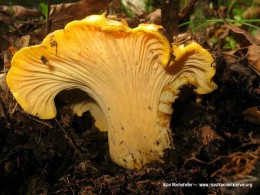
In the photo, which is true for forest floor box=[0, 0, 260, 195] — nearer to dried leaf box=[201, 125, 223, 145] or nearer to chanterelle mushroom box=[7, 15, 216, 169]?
dried leaf box=[201, 125, 223, 145]

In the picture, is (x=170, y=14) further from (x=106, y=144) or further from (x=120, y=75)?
(x=106, y=144)

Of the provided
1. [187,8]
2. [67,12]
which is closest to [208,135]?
[187,8]

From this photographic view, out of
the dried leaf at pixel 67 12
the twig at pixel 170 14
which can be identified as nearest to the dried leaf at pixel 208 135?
the twig at pixel 170 14

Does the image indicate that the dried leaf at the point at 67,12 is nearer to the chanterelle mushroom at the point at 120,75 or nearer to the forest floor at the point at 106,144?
the forest floor at the point at 106,144

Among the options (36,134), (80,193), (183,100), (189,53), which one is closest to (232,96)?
(183,100)

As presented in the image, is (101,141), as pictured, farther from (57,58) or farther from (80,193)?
(57,58)

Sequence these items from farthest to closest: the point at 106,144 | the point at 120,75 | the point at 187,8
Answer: the point at 187,8, the point at 106,144, the point at 120,75

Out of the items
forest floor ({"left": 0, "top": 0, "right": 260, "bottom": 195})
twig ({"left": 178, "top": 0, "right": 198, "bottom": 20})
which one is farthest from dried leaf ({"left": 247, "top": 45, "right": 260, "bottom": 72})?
twig ({"left": 178, "top": 0, "right": 198, "bottom": 20})
